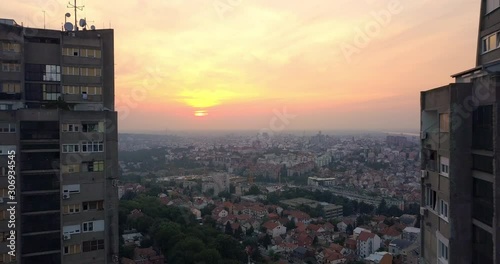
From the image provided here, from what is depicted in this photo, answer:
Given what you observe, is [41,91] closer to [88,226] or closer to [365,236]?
[88,226]

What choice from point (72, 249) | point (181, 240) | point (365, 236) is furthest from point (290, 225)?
point (72, 249)

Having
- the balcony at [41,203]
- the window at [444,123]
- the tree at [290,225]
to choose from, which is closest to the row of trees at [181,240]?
the tree at [290,225]

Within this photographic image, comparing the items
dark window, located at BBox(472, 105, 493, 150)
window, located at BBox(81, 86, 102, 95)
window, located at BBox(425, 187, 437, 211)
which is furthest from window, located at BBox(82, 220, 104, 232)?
dark window, located at BBox(472, 105, 493, 150)

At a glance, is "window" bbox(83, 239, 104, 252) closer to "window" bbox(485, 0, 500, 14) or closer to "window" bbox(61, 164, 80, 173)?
"window" bbox(61, 164, 80, 173)

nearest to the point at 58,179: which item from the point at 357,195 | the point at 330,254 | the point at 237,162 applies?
the point at 330,254

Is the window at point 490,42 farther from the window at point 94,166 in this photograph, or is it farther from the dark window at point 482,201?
the window at point 94,166

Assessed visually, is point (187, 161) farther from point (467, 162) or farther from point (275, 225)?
point (467, 162)

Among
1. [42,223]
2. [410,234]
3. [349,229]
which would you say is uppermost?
[42,223]
